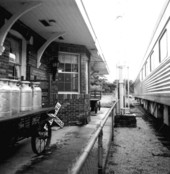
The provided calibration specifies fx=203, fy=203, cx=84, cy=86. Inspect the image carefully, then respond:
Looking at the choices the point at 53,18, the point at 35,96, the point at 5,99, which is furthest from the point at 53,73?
the point at 5,99

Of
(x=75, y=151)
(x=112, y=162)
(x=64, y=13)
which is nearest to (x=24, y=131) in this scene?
(x=75, y=151)

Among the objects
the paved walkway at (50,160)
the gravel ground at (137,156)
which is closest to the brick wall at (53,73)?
the paved walkway at (50,160)

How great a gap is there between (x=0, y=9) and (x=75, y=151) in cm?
323

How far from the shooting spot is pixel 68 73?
734 cm

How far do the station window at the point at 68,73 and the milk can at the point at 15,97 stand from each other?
410cm

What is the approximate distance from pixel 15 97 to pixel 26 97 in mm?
302

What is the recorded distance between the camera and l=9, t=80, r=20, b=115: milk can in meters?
2.96

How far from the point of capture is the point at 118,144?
15.7 feet

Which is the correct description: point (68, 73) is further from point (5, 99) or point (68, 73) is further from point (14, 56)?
point (5, 99)

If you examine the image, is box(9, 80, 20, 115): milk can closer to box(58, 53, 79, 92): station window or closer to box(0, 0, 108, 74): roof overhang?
box(0, 0, 108, 74): roof overhang

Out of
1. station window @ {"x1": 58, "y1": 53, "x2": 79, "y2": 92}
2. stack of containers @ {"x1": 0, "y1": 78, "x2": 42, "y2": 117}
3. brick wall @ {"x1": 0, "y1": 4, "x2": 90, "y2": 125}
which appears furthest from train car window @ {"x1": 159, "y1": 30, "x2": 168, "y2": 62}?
stack of containers @ {"x1": 0, "y1": 78, "x2": 42, "y2": 117}

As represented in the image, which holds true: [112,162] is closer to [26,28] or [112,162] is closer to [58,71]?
[26,28]

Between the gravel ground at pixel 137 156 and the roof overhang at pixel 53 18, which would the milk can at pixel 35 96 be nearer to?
the roof overhang at pixel 53 18

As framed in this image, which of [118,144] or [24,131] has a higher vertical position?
[24,131]
